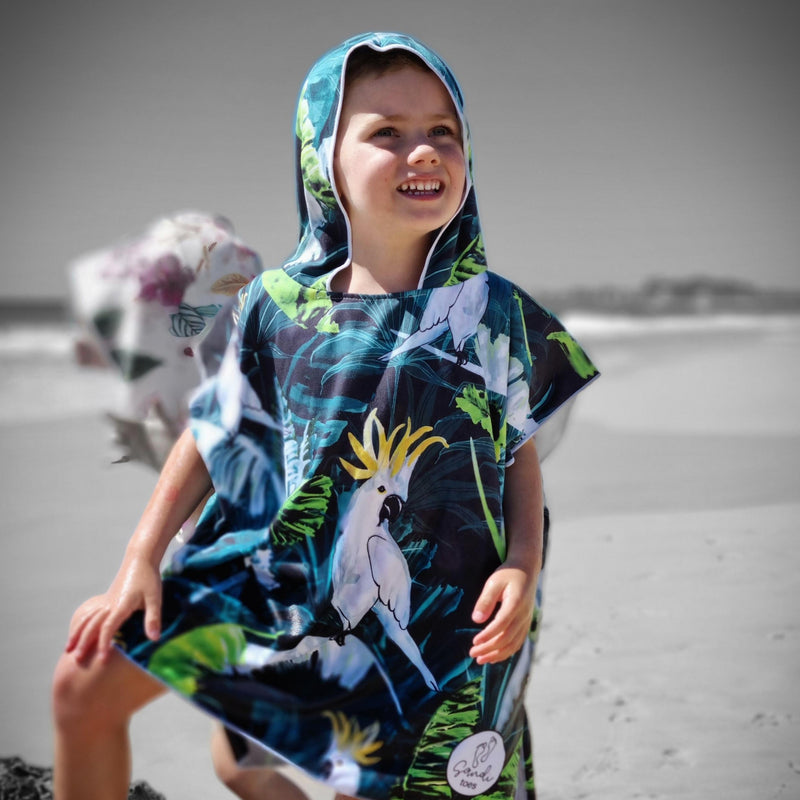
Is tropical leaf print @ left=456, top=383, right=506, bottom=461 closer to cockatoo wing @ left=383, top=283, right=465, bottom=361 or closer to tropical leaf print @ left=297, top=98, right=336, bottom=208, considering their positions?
A: cockatoo wing @ left=383, top=283, right=465, bottom=361

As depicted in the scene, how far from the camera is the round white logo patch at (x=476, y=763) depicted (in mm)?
1502

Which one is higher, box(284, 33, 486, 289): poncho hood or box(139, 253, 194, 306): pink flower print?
box(284, 33, 486, 289): poncho hood

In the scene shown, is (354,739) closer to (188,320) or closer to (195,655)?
(195,655)

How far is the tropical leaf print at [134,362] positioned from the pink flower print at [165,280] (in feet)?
0.40

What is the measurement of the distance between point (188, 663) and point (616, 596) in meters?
2.73

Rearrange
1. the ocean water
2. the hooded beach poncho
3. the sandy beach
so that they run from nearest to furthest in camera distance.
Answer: the hooded beach poncho, the sandy beach, the ocean water

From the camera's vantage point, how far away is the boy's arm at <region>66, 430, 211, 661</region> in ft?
4.46

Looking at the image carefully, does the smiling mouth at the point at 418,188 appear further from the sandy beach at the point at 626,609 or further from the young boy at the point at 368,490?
the sandy beach at the point at 626,609

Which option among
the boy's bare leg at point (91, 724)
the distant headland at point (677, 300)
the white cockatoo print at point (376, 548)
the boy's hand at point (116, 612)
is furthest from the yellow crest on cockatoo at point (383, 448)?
the distant headland at point (677, 300)

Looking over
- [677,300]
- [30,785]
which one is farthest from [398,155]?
[677,300]

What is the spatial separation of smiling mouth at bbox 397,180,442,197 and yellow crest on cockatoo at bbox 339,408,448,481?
367mm

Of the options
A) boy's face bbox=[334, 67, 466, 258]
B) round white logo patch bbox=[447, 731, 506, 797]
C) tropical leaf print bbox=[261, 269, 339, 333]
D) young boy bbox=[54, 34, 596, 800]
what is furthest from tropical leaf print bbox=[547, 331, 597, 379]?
round white logo patch bbox=[447, 731, 506, 797]

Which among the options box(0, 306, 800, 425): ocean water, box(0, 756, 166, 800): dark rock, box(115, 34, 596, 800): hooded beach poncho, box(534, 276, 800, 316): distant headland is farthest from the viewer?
box(534, 276, 800, 316): distant headland

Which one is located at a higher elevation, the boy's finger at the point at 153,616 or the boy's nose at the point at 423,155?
the boy's nose at the point at 423,155
